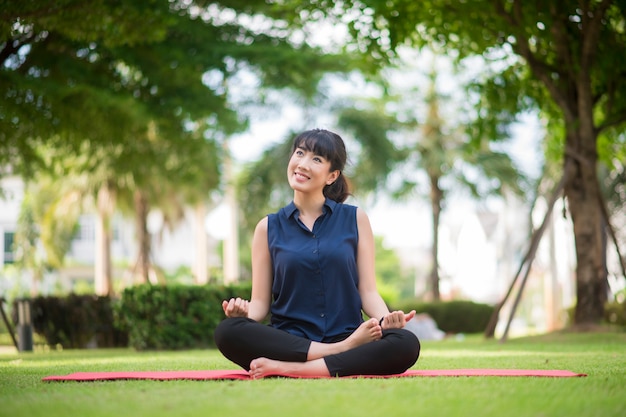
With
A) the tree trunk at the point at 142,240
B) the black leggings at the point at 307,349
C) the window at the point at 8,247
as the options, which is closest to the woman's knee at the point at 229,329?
the black leggings at the point at 307,349

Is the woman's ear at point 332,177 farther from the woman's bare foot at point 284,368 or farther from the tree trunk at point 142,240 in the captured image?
the tree trunk at point 142,240

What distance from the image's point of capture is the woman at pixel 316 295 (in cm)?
557

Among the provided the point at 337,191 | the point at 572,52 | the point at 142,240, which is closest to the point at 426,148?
the point at 142,240

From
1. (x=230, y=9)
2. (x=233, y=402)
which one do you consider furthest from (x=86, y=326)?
(x=233, y=402)

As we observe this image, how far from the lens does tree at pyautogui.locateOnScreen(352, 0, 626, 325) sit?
13352 millimetres

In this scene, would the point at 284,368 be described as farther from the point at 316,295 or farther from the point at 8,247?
the point at 8,247

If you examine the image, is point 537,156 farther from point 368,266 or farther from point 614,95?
point 368,266

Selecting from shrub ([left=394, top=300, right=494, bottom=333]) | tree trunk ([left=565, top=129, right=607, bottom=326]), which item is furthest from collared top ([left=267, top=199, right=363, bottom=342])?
shrub ([left=394, top=300, right=494, bottom=333])

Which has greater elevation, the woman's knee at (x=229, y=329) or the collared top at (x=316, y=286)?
the collared top at (x=316, y=286)

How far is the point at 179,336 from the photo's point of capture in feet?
41.0

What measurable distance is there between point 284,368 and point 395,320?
0.71 m

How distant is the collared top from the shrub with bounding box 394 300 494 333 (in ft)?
55.9

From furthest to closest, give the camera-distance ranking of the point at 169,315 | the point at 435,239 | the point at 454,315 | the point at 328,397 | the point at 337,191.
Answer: the point at 435,239, the point at 454,315, the point at 169,315, the point at 337,191, the point at 328,397

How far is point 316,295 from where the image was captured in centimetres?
600
